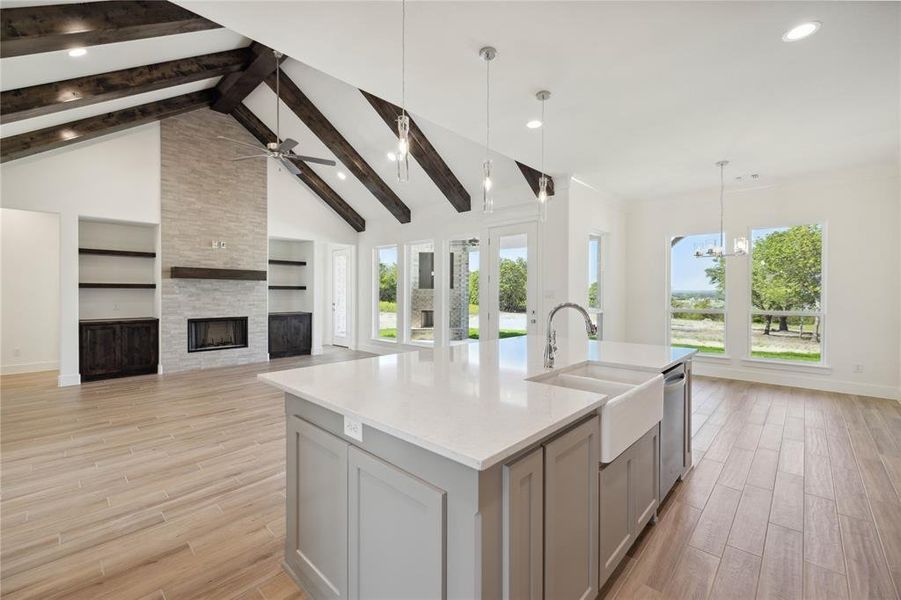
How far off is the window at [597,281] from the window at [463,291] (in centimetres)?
185

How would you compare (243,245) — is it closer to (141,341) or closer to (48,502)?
(141,341)

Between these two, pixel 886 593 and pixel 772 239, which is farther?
A: pixel 772 239

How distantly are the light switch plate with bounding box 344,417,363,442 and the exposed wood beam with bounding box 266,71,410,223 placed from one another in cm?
578

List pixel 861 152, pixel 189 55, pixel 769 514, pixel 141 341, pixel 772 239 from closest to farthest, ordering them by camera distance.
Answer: pixel 769 514 < pixel 861 152 < pixel 189 55 < pixel 772 239 < pixel 141 341

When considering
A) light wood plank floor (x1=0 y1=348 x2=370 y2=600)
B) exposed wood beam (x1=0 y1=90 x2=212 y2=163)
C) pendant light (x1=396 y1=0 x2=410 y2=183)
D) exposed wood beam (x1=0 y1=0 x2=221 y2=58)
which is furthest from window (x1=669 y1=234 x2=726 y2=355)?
exposed wood beam (x1=0 y1=90 x2=212 y2=163)

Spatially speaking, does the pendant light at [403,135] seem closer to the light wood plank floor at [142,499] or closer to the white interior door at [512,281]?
the light wood plank floor at [142,499]

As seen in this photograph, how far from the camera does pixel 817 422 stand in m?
3.84

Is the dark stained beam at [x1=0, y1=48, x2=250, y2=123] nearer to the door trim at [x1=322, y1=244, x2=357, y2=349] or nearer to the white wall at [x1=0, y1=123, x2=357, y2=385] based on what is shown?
the white wall at [x1=0, y1=123, x2=357, y2=385]

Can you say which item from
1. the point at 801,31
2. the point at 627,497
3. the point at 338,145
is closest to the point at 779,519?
the point at 627,497

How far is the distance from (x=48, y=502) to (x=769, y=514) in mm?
4301

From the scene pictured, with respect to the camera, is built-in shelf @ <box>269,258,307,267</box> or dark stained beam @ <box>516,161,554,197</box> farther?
built-in shelf @ <box>269,258,307,267</box>

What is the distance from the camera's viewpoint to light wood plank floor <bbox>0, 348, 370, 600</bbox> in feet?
5.78

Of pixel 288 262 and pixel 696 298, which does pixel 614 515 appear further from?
pixel 288 262

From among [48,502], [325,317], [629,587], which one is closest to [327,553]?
[629,587]
